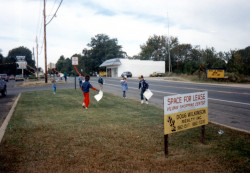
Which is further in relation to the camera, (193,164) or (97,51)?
(97,51)

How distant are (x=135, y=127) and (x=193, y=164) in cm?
268

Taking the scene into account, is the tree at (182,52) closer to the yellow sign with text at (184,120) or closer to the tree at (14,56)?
the tree at (14,56)

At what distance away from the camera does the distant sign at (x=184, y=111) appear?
14.5 ft

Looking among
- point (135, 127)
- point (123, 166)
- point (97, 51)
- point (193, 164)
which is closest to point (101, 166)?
point (123, 166)

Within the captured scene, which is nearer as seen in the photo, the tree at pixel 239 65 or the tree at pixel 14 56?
the tree at pixel 239 65

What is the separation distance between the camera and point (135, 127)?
21.4ft

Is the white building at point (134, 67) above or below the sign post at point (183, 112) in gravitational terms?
above

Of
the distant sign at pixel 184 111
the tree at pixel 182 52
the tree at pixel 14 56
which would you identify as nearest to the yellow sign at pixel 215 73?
the distant sign at pixel 184 111

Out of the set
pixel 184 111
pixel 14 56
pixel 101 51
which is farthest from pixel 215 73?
pixel 14 56

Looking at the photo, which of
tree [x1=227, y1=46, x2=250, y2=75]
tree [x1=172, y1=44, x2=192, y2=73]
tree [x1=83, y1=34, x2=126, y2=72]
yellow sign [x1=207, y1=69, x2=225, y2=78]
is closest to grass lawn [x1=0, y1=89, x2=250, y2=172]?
yellow sign [x1=207, y1=69, x2=225, y2=78]

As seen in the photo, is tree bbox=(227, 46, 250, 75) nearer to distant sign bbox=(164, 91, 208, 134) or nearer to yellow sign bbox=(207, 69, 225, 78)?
yellow sign bbox=(207, 69, 225, 78)

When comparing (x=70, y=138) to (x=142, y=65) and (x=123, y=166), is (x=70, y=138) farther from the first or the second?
(x=142, y=65)

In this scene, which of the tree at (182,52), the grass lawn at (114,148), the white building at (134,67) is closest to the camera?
the grass lawn at (114,148)

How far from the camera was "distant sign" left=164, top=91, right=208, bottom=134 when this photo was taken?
14.5 feet
